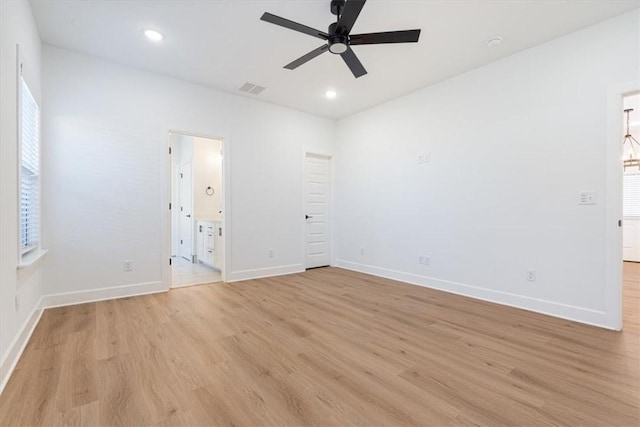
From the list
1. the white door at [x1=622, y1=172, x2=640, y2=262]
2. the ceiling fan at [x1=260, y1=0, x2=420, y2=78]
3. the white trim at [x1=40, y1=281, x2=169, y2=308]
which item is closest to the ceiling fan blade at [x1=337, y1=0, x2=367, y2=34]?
the ceiling fan at [x1=260, y1=0, x2=420, y2=78]

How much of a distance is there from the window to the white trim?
660 mm

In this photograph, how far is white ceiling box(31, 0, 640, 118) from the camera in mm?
2621

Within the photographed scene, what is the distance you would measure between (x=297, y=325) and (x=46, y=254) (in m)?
2.89

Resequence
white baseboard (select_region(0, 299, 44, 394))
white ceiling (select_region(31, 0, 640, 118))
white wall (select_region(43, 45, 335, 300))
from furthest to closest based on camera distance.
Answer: white wall (select_region(43, 45, 335, 300)) → white ceiling (select_region(31, 0, 640, 118)) → white baseboard (select_region(0, 299, 44, 394))

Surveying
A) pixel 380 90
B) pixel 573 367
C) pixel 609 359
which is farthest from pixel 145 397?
pixel 380 90

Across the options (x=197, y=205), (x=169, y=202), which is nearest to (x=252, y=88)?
(x=169, y=202)

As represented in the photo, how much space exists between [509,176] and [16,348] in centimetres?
484

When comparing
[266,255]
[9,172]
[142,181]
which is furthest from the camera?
[266,255]

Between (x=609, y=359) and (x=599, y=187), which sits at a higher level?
(x=599, y=187)

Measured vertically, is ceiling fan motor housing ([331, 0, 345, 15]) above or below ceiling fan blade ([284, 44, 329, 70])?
above

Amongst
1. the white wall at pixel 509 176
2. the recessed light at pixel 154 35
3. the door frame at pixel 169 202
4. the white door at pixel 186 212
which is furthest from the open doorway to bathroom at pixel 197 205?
the white wall at pixel 509 176

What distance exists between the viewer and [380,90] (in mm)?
4441

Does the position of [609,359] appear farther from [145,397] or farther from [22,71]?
[22,71]

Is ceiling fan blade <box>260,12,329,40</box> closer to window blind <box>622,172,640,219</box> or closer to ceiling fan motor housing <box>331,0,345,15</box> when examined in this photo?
ceiling fan motor housing <box>331,0,345,15</box>
